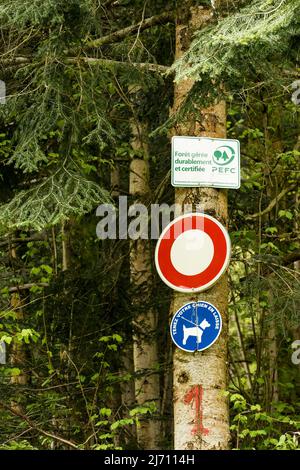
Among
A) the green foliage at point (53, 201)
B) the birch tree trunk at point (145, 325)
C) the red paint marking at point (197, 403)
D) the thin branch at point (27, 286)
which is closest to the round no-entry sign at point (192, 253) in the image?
the red paint marking at point (197, 403)

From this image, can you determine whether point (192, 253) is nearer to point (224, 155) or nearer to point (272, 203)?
point (224, 155)

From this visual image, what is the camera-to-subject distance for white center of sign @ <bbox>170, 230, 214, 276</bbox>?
5.71 m

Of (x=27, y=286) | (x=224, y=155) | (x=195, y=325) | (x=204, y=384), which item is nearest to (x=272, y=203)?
(x=27, y=286)

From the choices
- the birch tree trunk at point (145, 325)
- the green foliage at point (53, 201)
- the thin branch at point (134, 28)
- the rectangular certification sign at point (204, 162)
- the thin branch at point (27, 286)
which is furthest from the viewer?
the thin branch at point (27, 286)

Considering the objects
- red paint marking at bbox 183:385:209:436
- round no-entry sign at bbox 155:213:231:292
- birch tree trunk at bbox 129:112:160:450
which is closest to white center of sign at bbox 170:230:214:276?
round no-entry sign at bbox 155:213:231:292

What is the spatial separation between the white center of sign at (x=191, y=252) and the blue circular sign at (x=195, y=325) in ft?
0.89

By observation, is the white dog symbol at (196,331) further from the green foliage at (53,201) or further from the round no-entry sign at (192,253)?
the green foliage at (53,201)

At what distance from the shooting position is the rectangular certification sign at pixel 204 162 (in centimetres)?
Answer: 597

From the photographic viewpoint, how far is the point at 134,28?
8.60m

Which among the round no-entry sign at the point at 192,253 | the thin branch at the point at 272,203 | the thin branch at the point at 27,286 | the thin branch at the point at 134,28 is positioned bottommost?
the round no-entry sign at the point at 192,253

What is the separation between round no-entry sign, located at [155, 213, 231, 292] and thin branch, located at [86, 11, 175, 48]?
3.07 meters

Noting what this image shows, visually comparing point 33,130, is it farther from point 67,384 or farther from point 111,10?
point 67,384

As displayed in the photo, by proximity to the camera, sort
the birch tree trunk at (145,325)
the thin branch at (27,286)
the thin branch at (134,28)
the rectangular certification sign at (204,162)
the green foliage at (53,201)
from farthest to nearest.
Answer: the thin branch at (27,286), the birch tree trunk at (145,325), the thin branch at (134,28), the green foliage at (53,201), the rectangular certification sign at (204,162)

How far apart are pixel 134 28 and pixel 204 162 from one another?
10.0ft
